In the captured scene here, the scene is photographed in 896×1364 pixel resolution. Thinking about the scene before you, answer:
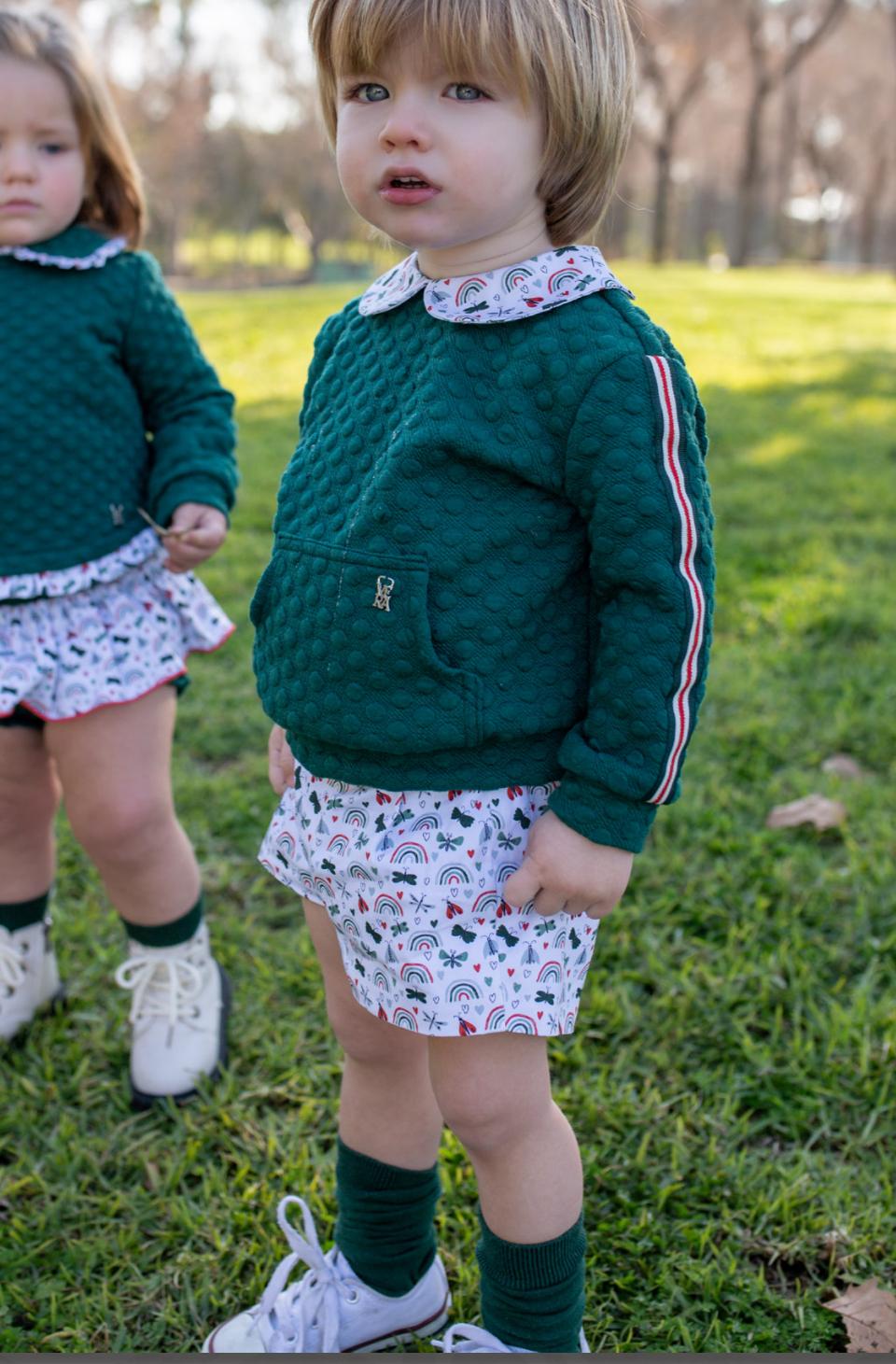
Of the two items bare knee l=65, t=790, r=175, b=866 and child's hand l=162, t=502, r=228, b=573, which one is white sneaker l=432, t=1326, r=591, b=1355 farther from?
child's hand l=162, t=502, r=228, b=573

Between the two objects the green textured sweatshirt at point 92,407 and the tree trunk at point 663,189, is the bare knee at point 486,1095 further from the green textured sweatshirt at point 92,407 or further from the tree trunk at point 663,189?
the tree trunk at point 663,189

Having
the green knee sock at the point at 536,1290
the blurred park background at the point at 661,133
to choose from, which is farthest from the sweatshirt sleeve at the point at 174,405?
the blurred park background at the point at 661,133

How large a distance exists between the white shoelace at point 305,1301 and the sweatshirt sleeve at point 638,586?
0.74 meters

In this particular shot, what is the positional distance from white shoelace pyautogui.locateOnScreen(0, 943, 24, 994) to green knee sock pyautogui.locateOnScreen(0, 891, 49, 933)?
37 millimetres

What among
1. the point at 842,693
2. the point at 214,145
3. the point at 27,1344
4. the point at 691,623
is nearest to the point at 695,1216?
the point at 27,1344

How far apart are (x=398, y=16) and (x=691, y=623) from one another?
0.62 meters

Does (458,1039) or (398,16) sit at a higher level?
(398,16)

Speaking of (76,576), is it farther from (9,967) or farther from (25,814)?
(9,967)

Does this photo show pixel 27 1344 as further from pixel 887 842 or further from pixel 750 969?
pixel 887 842

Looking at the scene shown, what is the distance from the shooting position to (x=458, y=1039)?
4.51 feet

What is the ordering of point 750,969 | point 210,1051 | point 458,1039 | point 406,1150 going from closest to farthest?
1. point 458,1039
2. point 406,1150
3. point 210,1051
4. point 750,969

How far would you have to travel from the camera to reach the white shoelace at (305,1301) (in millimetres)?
1628

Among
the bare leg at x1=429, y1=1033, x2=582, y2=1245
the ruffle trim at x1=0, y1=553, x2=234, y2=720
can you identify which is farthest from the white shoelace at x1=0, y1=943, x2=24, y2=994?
the bare leg at x1=429, y1=1033, x2=582, y2=1245

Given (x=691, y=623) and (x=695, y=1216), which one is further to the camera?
(x=695, y=1216)
